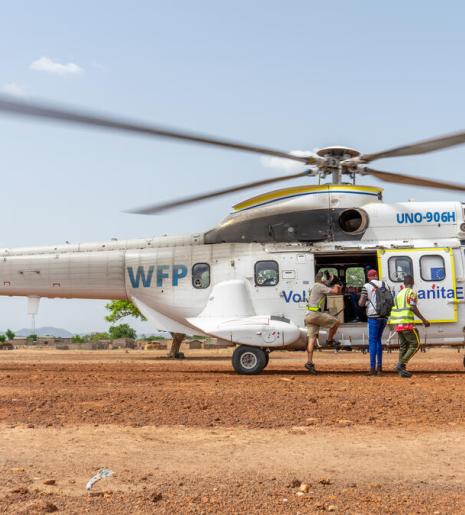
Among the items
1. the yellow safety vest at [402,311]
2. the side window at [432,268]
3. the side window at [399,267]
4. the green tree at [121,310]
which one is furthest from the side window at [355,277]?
the green tree at [121,310]

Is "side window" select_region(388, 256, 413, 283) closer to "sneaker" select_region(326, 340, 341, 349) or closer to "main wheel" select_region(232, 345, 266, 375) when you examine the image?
"sneaker" select_region(326, 340, 341, 349)

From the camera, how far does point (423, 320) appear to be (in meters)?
12.0

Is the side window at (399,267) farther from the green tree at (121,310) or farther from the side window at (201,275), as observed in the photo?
the green tree at (121,310)

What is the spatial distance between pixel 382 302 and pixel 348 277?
225 centimetres

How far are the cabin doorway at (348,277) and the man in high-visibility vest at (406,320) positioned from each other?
133 centimetres

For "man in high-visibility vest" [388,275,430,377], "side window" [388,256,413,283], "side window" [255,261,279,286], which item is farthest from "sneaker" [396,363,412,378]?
"side window" [255,261,279,286]

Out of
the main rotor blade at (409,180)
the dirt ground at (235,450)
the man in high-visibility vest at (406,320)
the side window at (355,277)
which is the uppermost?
the main rotor blade at (409,180)

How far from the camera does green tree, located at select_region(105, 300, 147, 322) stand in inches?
1672


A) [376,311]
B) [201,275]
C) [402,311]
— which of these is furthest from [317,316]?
[201,275]

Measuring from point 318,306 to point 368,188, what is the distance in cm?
287

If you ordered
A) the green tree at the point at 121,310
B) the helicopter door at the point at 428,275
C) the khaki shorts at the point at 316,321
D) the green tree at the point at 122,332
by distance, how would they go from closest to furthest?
the khaki shorts at the point at 316,321, the helicopter door at the point at 428,275, the green tree at the point at 121,310, the green tree at the point at 122,332

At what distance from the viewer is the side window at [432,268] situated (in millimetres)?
12859

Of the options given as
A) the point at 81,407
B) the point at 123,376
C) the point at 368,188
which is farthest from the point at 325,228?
the point at 81,407

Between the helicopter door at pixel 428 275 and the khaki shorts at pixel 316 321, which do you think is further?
the helicopter door at pixel 428 275
